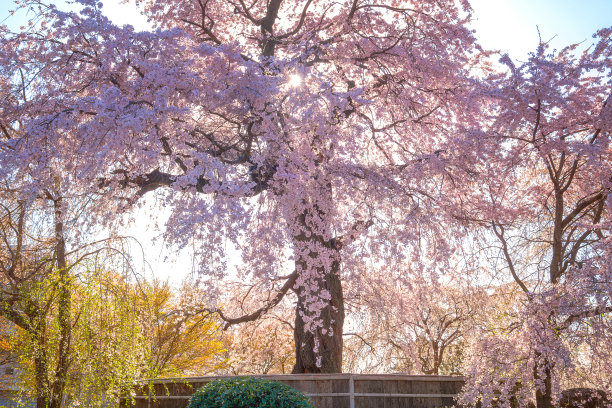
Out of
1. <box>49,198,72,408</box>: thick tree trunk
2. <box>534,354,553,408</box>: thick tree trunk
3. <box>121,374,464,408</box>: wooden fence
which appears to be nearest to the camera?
<box>534,354,553,408</box>: thick tree trunk

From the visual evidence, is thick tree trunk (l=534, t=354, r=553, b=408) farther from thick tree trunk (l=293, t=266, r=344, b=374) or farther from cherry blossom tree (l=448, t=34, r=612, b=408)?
thick tree trunk (l=293, t=266, r=344, b=374)

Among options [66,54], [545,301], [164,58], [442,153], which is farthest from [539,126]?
[66,54]

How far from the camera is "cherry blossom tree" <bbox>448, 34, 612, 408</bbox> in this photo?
718cm

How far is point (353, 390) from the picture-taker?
9.23 m

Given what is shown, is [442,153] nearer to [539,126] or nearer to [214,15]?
[539,126]

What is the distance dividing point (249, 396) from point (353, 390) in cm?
261

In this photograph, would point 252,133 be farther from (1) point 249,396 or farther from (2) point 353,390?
(2) point 353,390

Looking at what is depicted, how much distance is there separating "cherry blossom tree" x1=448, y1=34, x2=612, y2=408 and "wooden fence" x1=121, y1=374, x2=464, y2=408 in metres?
1.50

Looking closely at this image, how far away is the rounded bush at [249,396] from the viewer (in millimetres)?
7109

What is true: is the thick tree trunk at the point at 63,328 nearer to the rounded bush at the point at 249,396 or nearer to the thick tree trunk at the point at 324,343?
the rounded bush at the point at 249,396

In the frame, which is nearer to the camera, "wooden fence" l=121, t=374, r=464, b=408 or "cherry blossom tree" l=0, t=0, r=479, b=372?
"cherry blossom tree" l=0, t=0, r=479, b=372

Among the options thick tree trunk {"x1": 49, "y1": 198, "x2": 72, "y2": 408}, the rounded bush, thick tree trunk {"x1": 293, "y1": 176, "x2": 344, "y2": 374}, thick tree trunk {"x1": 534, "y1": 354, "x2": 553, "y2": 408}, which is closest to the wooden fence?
thick tree trunk {"x1": 293, "y1": 176, "x2": 344, "y2": 374}

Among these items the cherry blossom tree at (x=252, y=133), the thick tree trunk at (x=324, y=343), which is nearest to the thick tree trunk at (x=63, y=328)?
the cherry blossom tree at (x=252, y=133)

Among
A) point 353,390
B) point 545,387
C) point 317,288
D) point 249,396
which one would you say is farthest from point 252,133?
point 545,387
